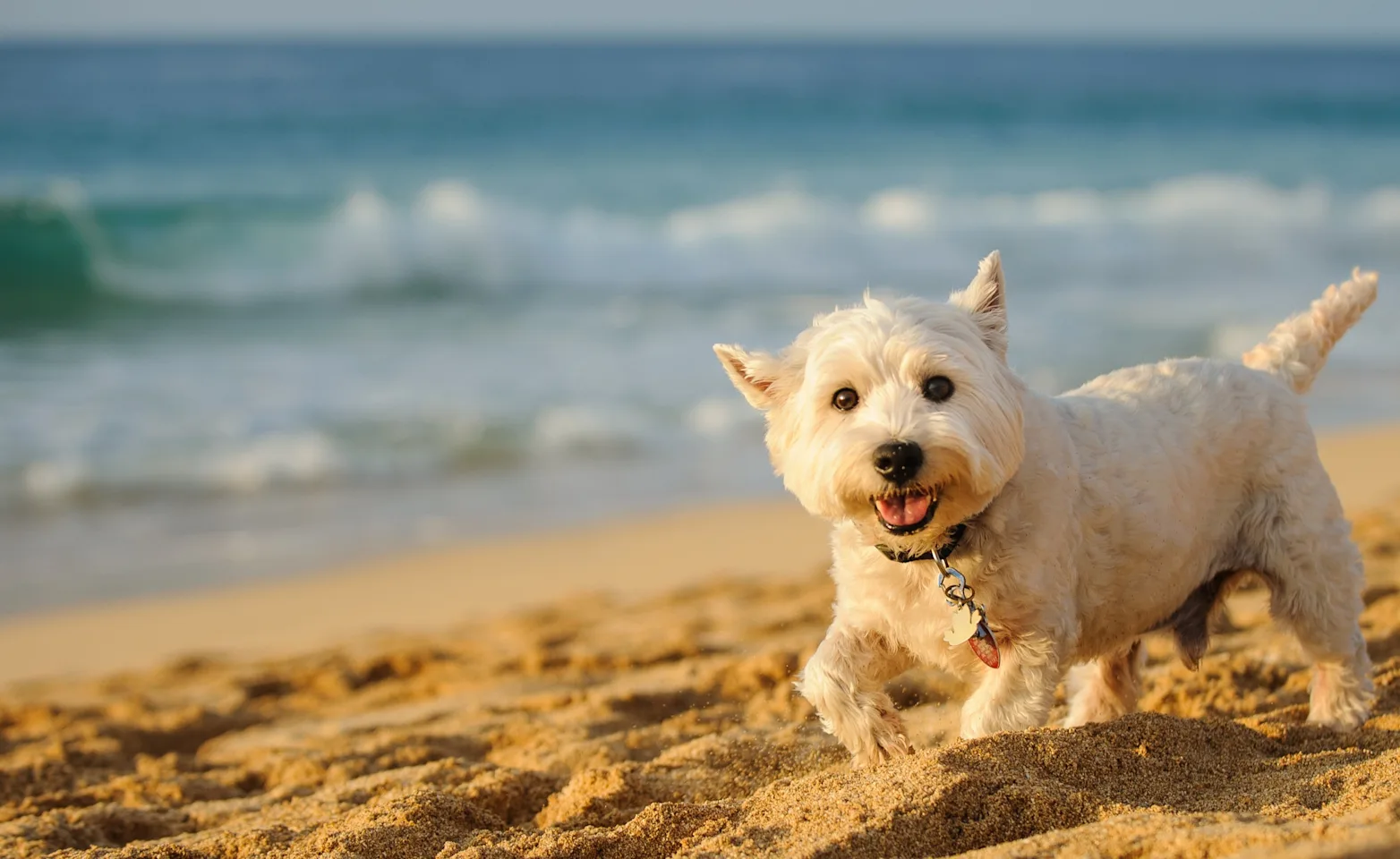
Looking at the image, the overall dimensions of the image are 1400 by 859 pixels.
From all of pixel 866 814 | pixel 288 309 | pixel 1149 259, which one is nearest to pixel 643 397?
pixel 288 309

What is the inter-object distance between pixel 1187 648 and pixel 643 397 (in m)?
7.75

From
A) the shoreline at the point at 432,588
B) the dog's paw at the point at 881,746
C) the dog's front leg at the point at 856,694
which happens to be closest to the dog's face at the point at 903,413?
the dog's front leg at the point at 856,694

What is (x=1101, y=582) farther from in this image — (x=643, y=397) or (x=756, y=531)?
(x=643, y=397)

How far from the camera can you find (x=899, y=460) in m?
3.13

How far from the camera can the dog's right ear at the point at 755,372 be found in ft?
11.8

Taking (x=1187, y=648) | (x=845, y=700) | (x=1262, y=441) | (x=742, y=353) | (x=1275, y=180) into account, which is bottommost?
(x=1187, y=648)

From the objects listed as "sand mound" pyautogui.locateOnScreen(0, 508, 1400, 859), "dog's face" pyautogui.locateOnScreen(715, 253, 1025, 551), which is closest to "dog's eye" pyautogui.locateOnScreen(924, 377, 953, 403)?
"dog's face" pyautogui.locateOnScreen(715, 253, 1025, 551)

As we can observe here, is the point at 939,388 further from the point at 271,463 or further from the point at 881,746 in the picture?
the point at 271,463

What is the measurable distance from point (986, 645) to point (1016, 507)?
35cm

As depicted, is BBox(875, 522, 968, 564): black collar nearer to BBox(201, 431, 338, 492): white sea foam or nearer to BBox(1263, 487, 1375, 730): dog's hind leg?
BBox(1263, 487, 1375, 730): dog's hind leg

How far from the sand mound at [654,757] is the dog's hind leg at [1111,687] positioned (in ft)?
0.75

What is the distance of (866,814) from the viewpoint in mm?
3033

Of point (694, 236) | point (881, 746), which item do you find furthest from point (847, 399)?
point (694, 236)

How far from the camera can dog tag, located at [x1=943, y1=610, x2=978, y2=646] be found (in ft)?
11.2
